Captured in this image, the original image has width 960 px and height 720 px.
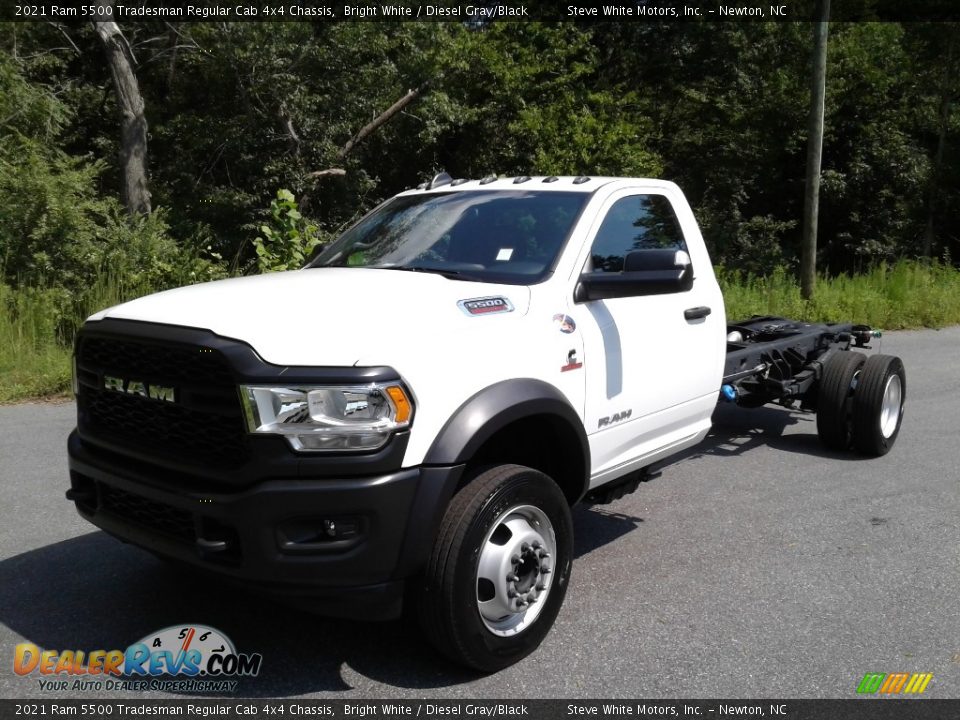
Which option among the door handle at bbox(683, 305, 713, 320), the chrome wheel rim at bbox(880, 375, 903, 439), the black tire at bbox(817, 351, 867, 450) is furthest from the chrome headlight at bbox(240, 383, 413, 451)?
the chrome wheel rim at bbox(880, 375, 903, 439)

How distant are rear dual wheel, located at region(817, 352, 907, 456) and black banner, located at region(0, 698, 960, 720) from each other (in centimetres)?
363

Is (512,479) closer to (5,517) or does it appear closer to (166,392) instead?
(166,392)

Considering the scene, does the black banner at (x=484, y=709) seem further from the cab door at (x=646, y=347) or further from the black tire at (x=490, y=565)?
the cab door at (x=646, y=347)

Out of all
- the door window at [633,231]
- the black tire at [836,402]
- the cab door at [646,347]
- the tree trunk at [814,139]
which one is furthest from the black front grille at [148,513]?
the tree trunk at [814,139]

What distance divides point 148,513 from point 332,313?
105 cm

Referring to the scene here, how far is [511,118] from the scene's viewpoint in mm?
Result: 22219

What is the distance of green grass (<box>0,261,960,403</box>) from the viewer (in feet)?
30.1

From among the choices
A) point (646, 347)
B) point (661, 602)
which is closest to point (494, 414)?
point (646, 347)

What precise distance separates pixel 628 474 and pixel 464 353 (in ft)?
5.38

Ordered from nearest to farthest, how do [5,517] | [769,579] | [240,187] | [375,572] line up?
[375,572] < [769,579] < [5,517] < [240,187]

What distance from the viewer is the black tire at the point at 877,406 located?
677cm

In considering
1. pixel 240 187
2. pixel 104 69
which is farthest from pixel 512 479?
pixel 104 69

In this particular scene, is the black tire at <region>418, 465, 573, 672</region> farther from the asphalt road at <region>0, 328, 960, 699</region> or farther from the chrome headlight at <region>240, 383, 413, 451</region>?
the chrome headlight at <region>240, 383, 413, 451</region>

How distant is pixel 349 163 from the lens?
21.1 meters
